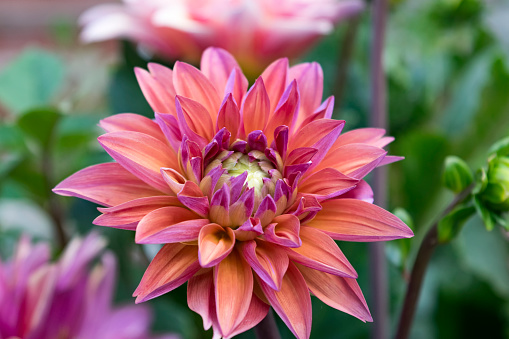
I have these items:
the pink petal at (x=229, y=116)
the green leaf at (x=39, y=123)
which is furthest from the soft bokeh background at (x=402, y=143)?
the pink petal at (x=229, y=116)

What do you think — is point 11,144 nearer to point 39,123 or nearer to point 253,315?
point 39,123

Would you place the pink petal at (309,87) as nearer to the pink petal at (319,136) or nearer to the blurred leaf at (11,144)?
the pink petal at (319,136)

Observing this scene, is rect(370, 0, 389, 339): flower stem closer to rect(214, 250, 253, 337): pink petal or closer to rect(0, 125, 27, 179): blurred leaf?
rect(214, 250, 253, 337): pink petal

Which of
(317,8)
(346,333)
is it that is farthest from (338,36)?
(346,333)

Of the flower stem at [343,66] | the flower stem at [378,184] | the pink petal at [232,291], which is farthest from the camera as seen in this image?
the flower stem at [343,66]

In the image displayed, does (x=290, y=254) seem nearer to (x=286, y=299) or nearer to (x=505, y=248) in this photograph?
(x=286, y=299)

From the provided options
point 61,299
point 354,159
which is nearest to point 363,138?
Answer: point 354,159

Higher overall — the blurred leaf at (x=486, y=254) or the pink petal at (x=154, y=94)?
the pink petal at (x=154, y=94)
